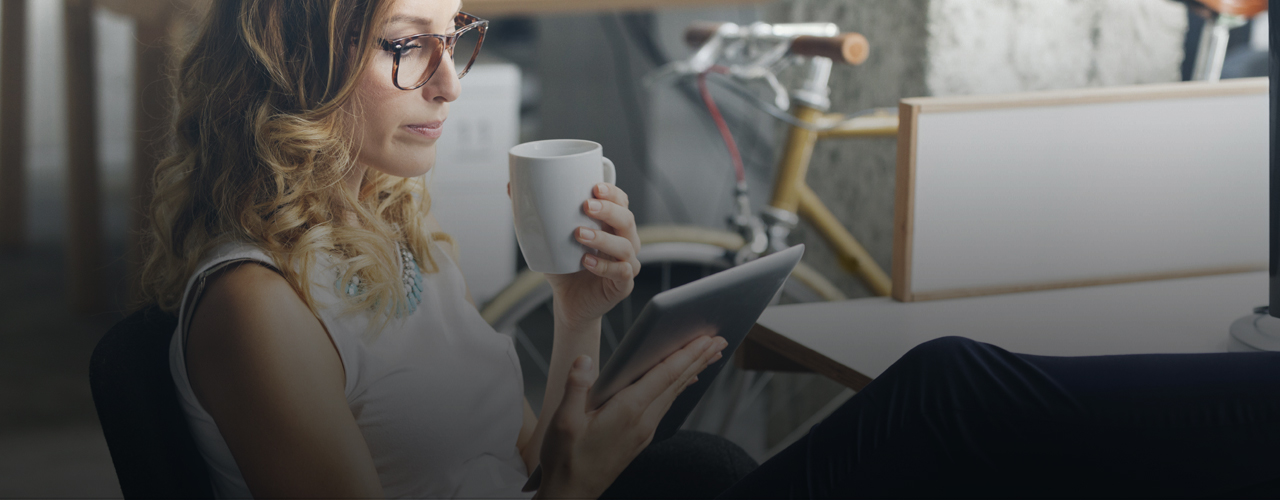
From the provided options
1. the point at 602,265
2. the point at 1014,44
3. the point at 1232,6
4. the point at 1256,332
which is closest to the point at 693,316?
the point at 602,265

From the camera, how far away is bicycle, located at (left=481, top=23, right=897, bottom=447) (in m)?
1.07

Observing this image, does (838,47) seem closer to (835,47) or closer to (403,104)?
(835,47)

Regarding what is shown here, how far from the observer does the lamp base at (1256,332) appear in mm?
754

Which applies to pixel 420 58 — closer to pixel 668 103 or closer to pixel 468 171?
pixel 468 171

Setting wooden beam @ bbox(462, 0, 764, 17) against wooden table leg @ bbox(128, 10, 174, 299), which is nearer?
wooden table leg @ bbox(128, 10, 174, 299)

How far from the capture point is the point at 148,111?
0.56 m

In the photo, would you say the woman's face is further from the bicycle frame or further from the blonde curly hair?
the bicycle frame

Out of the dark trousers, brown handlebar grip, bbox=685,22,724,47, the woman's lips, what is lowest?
the dark trousers

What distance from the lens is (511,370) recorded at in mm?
678

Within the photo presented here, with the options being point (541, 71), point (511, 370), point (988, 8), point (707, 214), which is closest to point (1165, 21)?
point (988, 8)

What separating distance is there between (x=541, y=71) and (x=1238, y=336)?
3.69 ft

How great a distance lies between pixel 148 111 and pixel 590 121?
1.04m

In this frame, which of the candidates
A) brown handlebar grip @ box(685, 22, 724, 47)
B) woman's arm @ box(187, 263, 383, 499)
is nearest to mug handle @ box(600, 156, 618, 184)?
woman's arm @ box(187, 263, 383, 499)

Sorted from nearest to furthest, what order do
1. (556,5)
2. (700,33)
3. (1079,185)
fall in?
1. (1079,185)
2. (556,5)
3. (700,33)
